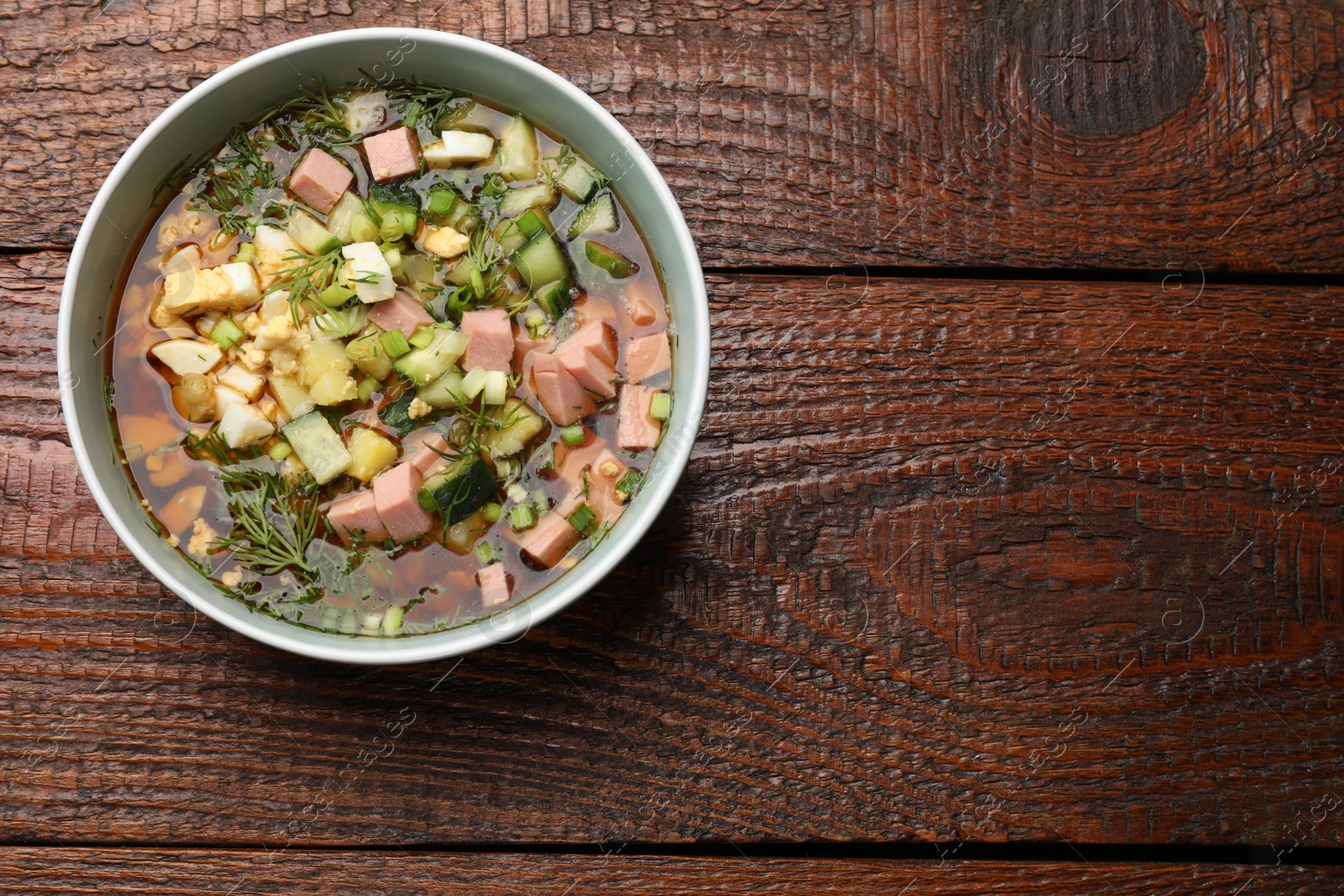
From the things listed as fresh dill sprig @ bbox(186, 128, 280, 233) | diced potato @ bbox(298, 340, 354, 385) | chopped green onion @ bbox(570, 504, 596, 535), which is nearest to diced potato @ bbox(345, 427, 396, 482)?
diced potato @ bbox(298, 340, 354, 385)

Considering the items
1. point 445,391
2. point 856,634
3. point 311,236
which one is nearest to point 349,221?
point 311,236

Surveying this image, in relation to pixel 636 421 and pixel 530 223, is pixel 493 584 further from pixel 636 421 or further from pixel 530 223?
pixel 530 223

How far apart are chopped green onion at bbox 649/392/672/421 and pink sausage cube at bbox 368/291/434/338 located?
45cm

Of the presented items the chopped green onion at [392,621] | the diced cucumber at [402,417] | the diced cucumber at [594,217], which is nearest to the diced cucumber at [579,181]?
the diced cucumber at [594,217]

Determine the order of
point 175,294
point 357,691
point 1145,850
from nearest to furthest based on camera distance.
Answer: point 175,294 < point 357,691 < point 1145,850

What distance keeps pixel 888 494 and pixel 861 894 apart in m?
0.89

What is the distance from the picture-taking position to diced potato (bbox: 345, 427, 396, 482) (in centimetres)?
178

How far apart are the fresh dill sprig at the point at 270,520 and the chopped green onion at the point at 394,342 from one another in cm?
29

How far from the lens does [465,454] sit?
1803mm

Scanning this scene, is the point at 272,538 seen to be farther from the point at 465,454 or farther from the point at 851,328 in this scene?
the point at 851,328

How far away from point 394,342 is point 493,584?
1.64 ft

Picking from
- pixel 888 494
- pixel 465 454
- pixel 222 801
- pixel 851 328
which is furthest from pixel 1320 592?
pixel 222 801

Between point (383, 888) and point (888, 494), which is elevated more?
point (888, 494)

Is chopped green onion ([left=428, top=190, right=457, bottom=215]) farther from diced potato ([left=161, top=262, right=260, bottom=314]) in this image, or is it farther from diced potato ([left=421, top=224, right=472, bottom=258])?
diced potato ([left=161, top=262, right=260, bottom=314])
